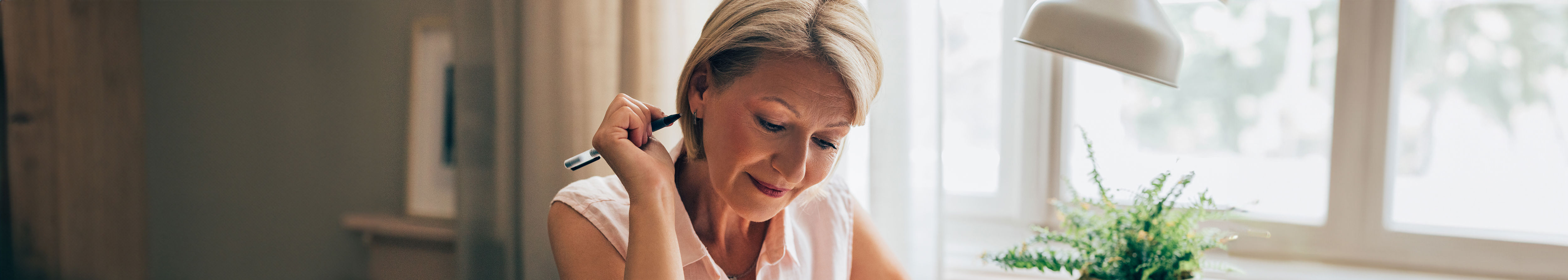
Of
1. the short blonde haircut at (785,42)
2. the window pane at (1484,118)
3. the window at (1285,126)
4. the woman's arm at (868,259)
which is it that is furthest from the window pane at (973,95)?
the short blonde haircut at (785,42)

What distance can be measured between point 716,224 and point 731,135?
0.21 metres

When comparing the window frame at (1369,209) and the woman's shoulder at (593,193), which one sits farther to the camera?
the window frame at (1369,209)

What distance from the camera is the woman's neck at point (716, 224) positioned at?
2.95 feet

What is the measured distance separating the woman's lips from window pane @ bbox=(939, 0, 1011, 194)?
1.01m

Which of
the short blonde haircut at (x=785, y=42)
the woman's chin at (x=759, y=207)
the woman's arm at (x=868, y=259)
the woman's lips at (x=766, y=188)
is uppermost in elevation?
the short blonde haircut at (x=785, y=42)

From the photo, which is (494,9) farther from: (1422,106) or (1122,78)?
(1422,106)

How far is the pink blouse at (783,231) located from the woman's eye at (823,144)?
0.42 ft

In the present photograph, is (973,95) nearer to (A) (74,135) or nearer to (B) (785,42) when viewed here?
(B) (785,42)

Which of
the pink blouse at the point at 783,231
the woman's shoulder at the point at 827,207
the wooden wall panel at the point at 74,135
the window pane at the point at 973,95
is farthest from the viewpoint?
the window pane at the point at 973,95

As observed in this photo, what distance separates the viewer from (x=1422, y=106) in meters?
1.55

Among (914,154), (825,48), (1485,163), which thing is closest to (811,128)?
(825,48)

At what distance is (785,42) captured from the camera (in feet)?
2.39

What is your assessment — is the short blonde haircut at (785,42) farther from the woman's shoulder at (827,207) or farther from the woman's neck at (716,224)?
the woman's shoulder at (827,207)

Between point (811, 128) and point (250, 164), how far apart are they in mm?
471
